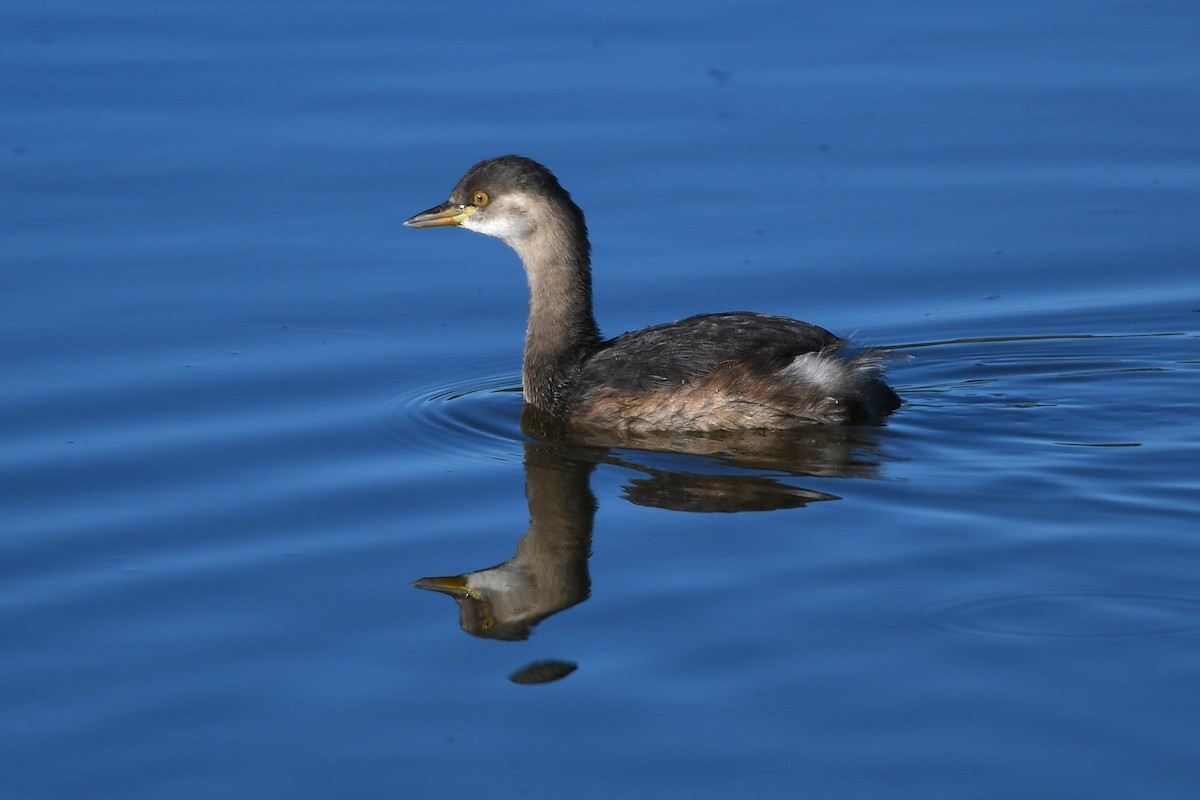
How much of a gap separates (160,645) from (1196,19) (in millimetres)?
10376

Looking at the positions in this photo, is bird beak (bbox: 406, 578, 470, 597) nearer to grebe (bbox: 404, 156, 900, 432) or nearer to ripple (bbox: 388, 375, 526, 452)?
ripple (bbox: 388, 375, 526, 452)

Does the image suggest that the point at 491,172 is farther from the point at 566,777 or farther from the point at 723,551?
the point at 566,777

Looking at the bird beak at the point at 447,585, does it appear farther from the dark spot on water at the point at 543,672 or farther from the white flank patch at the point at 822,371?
the white flank patch at the point at 822,371

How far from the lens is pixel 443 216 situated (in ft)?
32.7

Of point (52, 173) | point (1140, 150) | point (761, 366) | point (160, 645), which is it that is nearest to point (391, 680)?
point (160, 645)

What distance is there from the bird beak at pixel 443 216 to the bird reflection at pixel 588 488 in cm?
118

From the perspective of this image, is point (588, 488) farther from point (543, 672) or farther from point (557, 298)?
point (543, 672)

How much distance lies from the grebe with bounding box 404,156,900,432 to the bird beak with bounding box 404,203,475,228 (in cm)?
47

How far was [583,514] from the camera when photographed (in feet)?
25.8

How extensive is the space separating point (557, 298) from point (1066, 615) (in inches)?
156

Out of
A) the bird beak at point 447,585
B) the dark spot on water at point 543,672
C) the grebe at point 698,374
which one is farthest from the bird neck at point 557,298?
the dark spot on water at point 543,672

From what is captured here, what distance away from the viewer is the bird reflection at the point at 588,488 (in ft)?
22.7

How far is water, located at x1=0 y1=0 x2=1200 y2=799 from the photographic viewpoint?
5816 millimetres

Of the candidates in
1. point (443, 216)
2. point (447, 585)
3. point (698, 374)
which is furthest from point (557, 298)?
point (447, 585)
